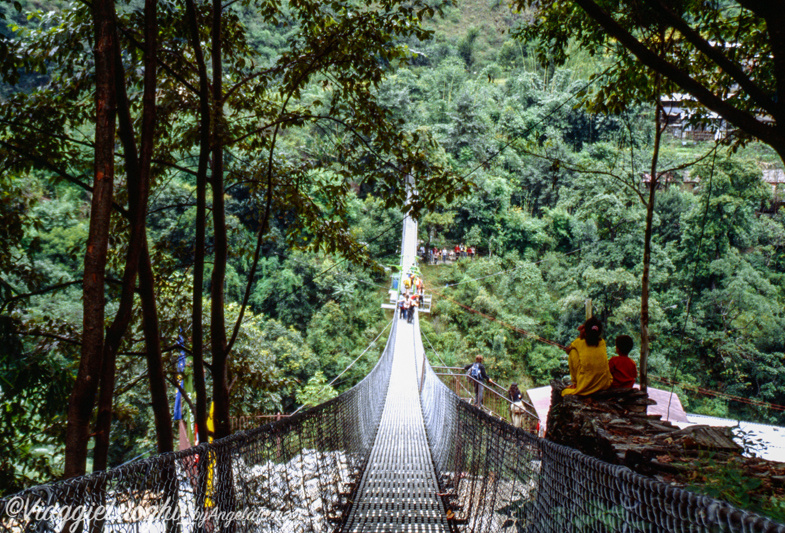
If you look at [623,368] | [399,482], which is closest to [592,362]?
[623,368]

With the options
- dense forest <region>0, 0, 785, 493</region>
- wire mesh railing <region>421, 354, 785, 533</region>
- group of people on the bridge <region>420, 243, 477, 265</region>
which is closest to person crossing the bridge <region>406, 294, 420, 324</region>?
dense forest <region>0, 0, 785, 493</region>

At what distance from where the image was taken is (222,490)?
1.44 meters

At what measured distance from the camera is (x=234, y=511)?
4.99 ft

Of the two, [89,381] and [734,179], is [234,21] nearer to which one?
[89,381]

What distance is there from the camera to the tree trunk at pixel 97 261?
1347 mm

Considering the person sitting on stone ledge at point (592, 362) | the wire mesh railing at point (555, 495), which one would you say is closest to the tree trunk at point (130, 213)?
the wire mesh railing at point (555, 495)

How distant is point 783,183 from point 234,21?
16084 millimetres

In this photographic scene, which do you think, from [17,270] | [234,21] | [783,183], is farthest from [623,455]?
[783,183]

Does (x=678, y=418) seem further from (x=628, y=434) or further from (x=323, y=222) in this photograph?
(x=323, y=222)

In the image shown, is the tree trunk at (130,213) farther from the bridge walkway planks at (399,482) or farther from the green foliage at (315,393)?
the green foliage at (315,393)

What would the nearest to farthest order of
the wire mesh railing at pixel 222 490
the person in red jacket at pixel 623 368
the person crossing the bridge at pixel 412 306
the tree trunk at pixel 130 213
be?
the wire mesh railing at pixel 222 490 < the tree trunk at pixel 130 213 < the person in red jacket at pixel 623 368 < the person crossing the bridge at pixel 412 306

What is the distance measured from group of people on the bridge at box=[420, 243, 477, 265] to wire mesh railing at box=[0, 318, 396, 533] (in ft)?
52.5

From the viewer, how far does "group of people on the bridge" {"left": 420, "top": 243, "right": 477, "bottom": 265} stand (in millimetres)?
18922

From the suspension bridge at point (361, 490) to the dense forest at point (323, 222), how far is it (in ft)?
1.40
